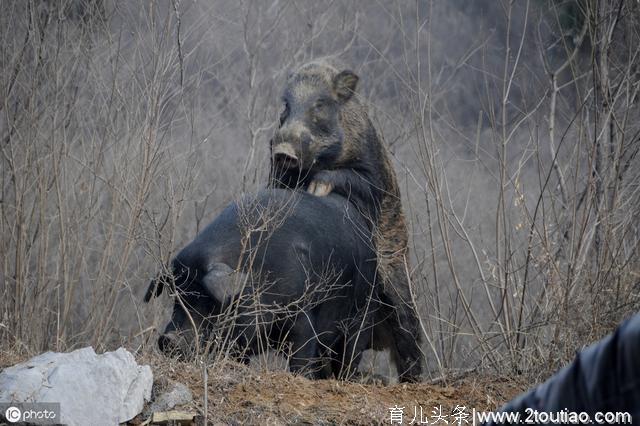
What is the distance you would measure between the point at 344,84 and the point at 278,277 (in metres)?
2.16

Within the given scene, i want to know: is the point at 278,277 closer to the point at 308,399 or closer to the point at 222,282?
the point at 222,282

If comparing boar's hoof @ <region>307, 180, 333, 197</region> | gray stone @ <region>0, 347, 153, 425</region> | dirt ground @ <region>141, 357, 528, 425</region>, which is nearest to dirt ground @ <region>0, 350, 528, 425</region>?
dirt ground @ <region>141, 357, 528, 425</region>

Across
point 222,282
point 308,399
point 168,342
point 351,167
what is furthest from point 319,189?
point 308,399

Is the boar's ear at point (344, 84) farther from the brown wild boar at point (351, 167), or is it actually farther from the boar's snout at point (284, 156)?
the boar's snout at point (284, 156)

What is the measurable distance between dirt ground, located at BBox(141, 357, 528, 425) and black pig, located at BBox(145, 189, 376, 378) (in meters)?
0.49

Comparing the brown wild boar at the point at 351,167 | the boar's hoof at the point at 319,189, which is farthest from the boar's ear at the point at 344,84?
the boar's hoof at the point at 319,189

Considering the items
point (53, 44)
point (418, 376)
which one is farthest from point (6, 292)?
point (418, 376)

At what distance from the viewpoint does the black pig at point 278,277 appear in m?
5.83

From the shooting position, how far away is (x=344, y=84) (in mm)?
7812

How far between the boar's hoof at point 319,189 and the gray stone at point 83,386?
2.96 metres

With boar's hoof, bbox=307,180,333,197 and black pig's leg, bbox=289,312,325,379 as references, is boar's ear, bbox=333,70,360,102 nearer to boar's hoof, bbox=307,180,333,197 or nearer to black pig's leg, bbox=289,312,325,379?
boar's hoof, bbox=307,180,333,197

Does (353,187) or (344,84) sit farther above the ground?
(344,84)

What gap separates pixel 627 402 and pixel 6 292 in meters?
5.73

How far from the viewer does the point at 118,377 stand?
4312mm
